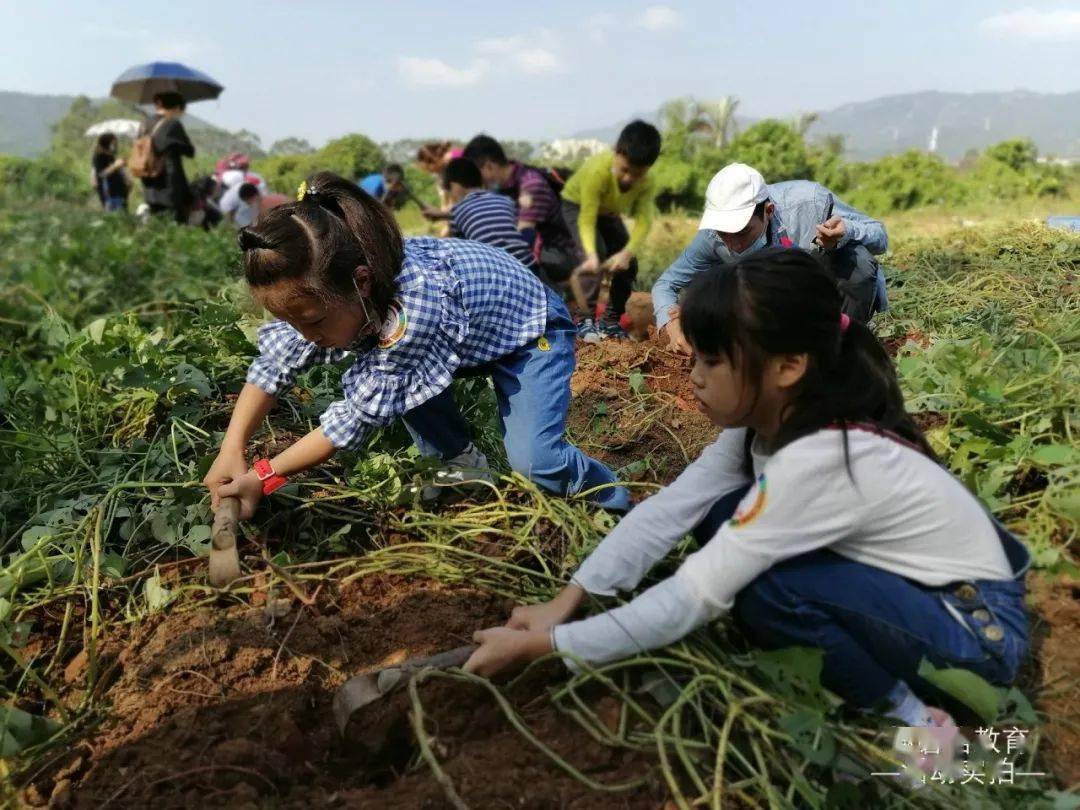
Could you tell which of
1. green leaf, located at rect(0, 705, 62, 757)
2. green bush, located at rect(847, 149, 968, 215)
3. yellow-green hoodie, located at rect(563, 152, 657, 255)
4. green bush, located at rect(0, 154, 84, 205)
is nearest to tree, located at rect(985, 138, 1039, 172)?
green bush, located at rect(847, 149, 968, 215)

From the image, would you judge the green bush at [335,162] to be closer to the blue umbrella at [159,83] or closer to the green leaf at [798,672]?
the blue umbrella at [159,83]

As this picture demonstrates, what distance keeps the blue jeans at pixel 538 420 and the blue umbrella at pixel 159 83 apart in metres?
8.85

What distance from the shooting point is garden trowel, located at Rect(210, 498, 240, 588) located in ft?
6.01

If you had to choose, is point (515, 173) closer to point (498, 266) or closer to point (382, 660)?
point (498, 266)

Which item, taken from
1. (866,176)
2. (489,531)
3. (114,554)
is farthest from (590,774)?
(866,176)

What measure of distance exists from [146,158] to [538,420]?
6154 millimetres

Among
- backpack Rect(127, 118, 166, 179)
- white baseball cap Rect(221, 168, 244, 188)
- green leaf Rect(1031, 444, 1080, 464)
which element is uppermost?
backpack Rect(127, 118, 166, 179)

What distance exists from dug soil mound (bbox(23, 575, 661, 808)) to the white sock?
465 mm

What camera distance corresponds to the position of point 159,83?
9.71 m

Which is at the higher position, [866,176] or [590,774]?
[866,176]

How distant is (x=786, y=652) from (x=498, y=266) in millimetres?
1358

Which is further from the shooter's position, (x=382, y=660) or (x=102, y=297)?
(x=102, y=297)

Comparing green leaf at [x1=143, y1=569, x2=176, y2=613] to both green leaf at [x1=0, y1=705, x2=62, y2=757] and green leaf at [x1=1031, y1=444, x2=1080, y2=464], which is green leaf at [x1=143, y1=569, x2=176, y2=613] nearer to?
green leaf at [x1=0, y1=705, x2=62, y2=757]

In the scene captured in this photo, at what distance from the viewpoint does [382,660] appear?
1.78 meters
